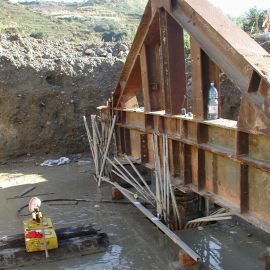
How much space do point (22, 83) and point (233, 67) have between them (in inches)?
496

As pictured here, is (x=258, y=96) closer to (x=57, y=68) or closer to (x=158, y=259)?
(x=158, y=259)

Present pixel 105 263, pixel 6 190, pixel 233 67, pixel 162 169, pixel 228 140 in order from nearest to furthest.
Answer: pixel 233 67, pixel 228 140, pixel 105 263, pixel 162 169, pixel 6 190

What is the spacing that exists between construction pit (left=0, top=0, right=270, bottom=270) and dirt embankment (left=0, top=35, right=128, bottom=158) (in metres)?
5.45

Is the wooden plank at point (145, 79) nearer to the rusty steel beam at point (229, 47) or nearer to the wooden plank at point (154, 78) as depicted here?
the wooden plank at point (154, 78)

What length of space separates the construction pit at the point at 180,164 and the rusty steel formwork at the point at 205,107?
0.05 ft

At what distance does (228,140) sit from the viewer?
554 centimetres

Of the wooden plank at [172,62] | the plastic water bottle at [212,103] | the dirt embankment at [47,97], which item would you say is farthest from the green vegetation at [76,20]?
the plastic water bottle at [212,103]

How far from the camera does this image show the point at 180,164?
281 inches

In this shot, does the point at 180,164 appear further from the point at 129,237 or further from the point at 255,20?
the point at 255,20

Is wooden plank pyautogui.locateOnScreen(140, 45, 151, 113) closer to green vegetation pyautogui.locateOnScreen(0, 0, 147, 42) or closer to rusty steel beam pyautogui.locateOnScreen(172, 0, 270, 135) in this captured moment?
rusty steel beam pyautogui.locateOnScreen(172, 0, 270, 135)

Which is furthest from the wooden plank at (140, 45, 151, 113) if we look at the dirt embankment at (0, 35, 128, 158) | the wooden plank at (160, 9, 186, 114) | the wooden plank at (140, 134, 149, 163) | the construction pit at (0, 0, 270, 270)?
the dirt embankment at (0, 35, 128, 158)

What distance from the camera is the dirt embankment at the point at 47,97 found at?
16016 millimetres

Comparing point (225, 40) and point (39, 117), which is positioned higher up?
point (225, 40)

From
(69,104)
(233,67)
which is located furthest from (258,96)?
(69,104)
